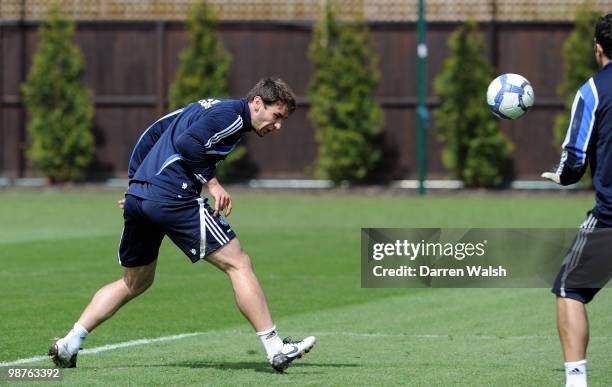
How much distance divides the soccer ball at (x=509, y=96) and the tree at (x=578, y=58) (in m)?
17.3

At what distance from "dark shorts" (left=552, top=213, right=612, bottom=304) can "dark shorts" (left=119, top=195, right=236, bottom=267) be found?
2.27 m

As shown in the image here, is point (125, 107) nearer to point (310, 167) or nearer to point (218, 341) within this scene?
point (310, 167)

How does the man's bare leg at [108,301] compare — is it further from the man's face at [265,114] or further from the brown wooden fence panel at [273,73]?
the brown wooden fence panel at [273,73]

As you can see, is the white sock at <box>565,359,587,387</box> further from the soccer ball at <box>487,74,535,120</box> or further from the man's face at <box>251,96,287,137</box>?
the soccer ball at <box>487,74,535,120</box>

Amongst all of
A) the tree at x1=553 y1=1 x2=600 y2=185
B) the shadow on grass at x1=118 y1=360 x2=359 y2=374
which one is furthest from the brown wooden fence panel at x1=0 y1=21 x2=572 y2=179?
the shadow on grass at x1=118 y1=360 x2=359 y2=374

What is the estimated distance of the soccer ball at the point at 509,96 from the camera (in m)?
10.3

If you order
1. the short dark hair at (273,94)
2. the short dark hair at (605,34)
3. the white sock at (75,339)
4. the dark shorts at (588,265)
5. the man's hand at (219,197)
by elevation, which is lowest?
the white sock at (75,339)

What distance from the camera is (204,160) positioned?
836cm

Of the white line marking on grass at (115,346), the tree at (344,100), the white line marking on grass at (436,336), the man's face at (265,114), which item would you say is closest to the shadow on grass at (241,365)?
the white line marking on grass at (115,346)

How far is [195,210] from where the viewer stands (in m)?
8.38

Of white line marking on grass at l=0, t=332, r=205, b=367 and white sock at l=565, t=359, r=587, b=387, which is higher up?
white sock at l=565, t=359, r=587, b=387

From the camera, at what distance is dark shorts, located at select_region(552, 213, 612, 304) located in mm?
7121

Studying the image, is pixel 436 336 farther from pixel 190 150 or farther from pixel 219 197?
pixel 190 150

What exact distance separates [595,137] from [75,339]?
11.7ft
